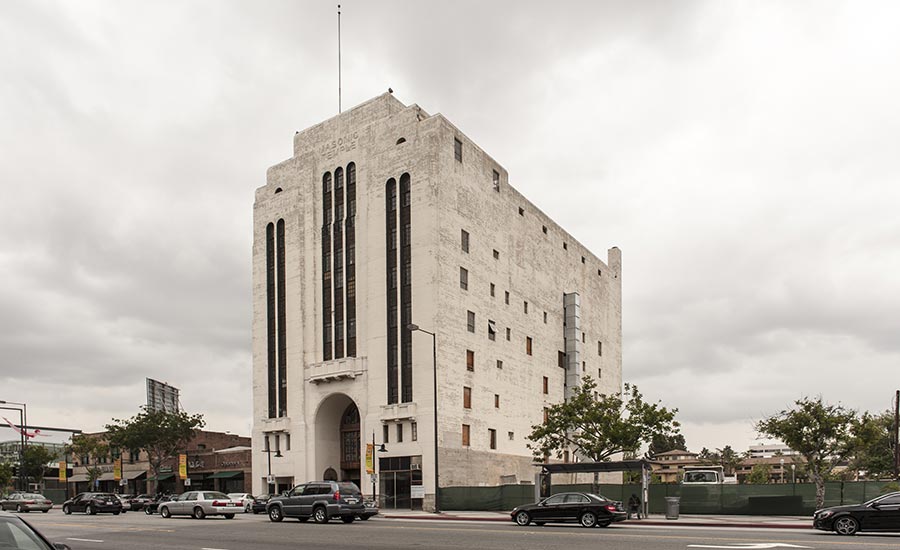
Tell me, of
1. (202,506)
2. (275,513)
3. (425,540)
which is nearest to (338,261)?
(202,506)

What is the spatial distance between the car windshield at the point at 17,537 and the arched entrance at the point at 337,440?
57.0 meters

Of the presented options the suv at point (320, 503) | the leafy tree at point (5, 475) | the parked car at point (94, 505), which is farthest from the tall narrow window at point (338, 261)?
the leafy tree at point (5, 475)

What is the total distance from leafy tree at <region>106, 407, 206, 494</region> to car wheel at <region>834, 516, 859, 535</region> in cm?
6813

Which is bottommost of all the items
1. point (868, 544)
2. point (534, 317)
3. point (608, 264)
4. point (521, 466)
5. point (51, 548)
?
point (521, 466)

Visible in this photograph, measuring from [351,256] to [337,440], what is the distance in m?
15.2

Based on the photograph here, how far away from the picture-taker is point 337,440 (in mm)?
68812

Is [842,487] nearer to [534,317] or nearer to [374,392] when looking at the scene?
[374,392]

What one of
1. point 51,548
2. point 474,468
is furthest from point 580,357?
point 51,548

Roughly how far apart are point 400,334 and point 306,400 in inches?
429

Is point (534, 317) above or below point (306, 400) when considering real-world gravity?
above

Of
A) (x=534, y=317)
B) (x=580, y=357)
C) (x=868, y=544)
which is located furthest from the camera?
(x=580, y=357)

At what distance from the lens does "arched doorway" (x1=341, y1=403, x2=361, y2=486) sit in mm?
67625

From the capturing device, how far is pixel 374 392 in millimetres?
63031

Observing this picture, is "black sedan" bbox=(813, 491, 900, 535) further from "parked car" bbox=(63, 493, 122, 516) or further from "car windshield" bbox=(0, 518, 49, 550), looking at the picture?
"parked car" bbox=(63, 493, 122, 516)
